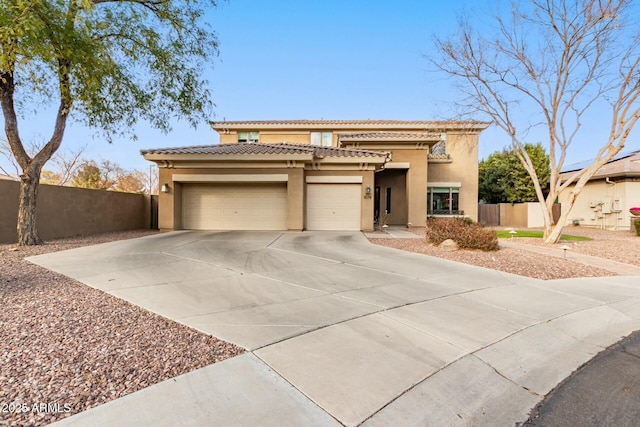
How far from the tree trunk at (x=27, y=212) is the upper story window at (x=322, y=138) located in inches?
639

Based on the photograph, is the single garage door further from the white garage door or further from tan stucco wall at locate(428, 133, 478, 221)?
tan stucco wall at locate(428, 133, 478, 221)

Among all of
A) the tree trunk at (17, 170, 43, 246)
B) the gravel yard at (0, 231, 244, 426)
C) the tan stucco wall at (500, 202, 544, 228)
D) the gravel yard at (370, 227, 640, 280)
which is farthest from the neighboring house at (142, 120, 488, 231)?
the gravel yard at (0, 231, 244, 426)

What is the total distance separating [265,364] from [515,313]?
3.73 meters

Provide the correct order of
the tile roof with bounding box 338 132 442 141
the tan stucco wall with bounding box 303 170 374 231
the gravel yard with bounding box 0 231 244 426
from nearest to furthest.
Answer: the gravel yard with bounding box 0 231 244 426
the tan stucco wall with bounding box 303 170 374 231
the tile roof with bounding box 338 132 442 141

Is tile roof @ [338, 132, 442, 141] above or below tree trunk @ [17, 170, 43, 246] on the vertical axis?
above

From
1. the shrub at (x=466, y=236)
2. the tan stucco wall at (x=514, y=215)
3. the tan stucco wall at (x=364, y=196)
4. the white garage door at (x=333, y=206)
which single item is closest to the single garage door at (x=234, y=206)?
the white garage door at (x=333, y=206)

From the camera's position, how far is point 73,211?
12.6 metres

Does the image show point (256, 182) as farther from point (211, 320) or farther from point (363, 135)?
point (211, 320)

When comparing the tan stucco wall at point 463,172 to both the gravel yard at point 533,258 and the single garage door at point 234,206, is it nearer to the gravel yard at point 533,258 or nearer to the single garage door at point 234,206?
the gravel yard at point 533,258

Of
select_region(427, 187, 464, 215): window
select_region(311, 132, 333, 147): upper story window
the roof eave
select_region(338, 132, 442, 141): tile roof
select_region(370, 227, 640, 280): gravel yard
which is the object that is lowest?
select_region(370, 227, 640, 280): gravel yard

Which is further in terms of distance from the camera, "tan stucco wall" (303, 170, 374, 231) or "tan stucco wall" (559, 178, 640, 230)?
"tan stucco wall" (559, 178, 640, 230)

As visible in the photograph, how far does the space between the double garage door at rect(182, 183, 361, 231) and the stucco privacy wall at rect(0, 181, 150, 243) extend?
3250mm

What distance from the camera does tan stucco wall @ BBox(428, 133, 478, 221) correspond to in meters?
20.5

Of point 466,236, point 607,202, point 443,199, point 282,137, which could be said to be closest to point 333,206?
point 466,236
